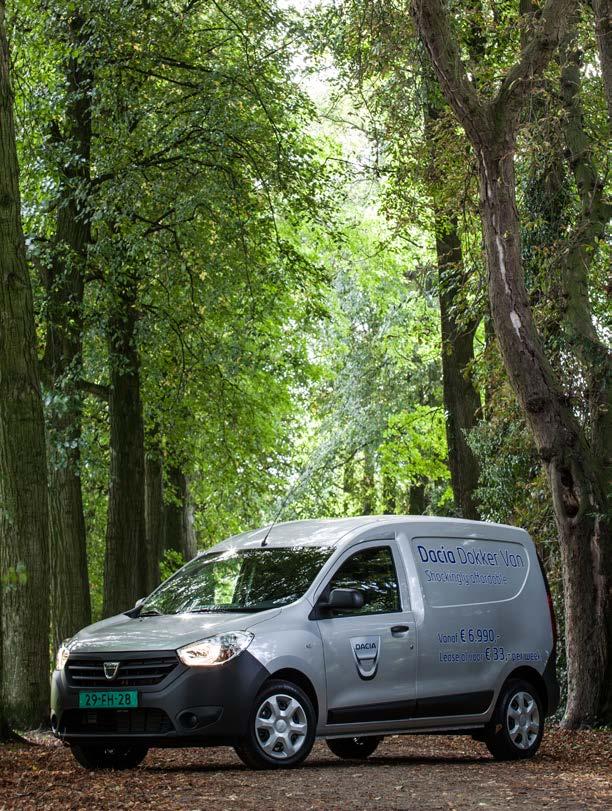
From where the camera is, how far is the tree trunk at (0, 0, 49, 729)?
1202 centimetres

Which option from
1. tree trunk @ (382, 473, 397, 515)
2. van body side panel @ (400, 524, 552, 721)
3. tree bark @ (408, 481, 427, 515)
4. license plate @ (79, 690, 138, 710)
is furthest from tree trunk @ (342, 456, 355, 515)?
license plate @ (79, 690, 138, 710)

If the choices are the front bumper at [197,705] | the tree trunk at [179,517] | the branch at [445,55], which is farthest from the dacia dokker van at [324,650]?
the tree trunk at [179,517]

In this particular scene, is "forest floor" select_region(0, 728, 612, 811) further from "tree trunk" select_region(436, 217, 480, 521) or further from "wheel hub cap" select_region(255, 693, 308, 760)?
"tree trunk" select_region(436, 217, 480, 521)

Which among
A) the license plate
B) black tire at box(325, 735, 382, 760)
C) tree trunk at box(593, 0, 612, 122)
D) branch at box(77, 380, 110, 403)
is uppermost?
tree trunk at box(593, 0, 612, 122)

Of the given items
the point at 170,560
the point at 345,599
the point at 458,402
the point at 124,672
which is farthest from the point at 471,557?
the point at 170,560

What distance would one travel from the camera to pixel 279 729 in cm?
946

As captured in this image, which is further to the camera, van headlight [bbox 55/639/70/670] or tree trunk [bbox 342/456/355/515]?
tree trunk [bbox 342/456/355/515]

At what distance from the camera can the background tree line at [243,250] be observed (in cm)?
1435

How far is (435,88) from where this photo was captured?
750 inches

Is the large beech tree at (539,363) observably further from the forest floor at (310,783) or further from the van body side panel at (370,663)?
the van body side panel at (370,663)

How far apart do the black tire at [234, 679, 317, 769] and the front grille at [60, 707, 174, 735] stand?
2.02 ft

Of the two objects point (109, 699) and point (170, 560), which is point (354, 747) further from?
point (170, 560)

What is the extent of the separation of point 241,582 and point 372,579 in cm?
111

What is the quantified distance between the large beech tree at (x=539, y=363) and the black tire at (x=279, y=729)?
6.19 metres
